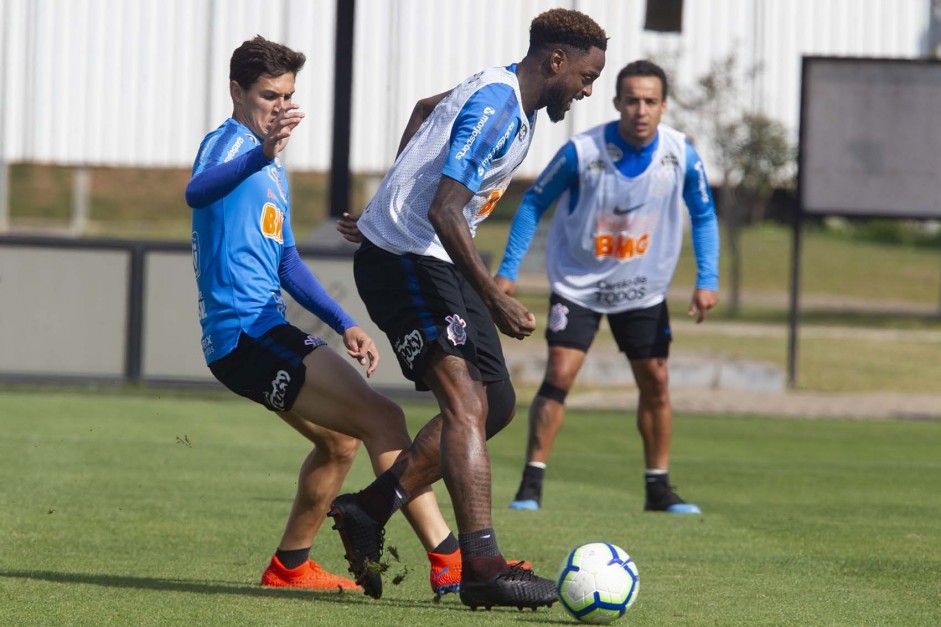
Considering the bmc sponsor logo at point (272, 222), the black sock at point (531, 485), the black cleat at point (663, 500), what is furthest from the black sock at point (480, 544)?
the black cleat at point (663, 500)

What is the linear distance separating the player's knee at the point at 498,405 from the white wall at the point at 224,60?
52.1 feet

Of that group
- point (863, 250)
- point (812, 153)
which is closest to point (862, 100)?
point (812, 153)

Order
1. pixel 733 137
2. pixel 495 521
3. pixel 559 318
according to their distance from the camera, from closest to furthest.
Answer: pixel 495 521
pixel 559 318
pixel 733 137

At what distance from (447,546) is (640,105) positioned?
143 inches

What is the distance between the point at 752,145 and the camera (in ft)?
106

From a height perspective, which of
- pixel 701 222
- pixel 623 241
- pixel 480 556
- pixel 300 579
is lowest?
pixel 300 579

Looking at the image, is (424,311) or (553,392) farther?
(553,392)

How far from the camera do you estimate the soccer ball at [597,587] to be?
5.05 metres

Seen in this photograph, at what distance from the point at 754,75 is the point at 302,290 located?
21.2 metres

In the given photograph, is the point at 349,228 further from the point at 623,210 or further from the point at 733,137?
the point at 733,137

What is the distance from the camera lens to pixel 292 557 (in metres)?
5.82

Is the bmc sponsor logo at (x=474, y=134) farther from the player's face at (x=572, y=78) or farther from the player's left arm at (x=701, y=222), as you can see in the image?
the player's left arm at (x=701, y=222)

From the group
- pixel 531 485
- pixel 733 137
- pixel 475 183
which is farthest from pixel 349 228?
pixel 733 137

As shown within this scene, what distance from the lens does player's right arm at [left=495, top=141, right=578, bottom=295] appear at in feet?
28.5
